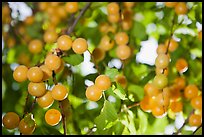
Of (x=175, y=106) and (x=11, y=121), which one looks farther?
(x=175, y=106)

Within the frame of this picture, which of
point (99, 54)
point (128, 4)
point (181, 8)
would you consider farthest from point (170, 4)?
point (99, 54)

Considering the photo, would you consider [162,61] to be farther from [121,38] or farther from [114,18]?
[114,18]

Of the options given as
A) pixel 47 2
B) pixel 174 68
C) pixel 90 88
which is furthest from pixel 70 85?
pixel 47 2

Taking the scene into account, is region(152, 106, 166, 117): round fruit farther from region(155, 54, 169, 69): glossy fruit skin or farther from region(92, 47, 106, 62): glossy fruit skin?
region(92, 47, 106, 62): glossy fruit skin

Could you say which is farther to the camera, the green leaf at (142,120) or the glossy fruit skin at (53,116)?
the green leaf at (142,120)

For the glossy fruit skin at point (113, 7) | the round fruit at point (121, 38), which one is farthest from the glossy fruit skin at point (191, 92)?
the glossy fruit skin at point (113, 7)

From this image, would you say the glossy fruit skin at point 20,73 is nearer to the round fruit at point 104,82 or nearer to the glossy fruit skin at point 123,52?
the round fruit at point 104,82
